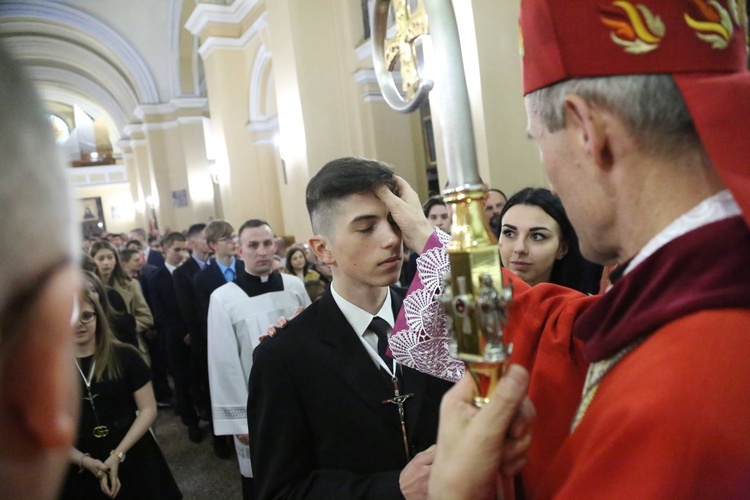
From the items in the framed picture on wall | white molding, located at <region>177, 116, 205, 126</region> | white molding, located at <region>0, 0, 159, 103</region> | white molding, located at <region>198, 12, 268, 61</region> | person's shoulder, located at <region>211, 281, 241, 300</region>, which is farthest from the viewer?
the framed picture on wall

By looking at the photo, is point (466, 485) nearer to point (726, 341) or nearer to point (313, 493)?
point (726, 341)

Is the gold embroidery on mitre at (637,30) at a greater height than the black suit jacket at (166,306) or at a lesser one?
greater

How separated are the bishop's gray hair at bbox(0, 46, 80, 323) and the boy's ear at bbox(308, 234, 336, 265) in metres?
1.46

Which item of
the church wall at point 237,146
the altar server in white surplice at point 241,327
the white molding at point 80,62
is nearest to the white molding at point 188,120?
the white molding at point 80,62

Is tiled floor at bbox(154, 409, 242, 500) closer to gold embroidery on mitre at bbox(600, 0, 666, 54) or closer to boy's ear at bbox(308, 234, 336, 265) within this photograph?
boy's ear at bbox(308, 234, 336, 265)

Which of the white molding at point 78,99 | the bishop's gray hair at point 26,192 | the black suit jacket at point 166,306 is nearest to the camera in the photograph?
the bishop's gray hair at point 26,192

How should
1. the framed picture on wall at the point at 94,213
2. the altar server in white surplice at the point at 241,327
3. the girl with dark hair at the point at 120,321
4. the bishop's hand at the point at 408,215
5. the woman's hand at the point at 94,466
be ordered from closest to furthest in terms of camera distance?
the bishop's hand at the point at 408,215 → the woman's hand at the point at 94,466 → the altar server in white surplice at the point at 241,327 → the girl with dark hair at the point at 120,321 → the framed picture on wall at the point at 94,213

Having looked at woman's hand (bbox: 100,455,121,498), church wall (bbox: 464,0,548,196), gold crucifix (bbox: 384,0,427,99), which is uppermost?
church wall (bbox: 464,0,548,196)

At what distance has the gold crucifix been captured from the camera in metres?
0.92

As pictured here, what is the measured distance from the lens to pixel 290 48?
25.6 feet

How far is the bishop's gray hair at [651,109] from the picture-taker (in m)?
0.80

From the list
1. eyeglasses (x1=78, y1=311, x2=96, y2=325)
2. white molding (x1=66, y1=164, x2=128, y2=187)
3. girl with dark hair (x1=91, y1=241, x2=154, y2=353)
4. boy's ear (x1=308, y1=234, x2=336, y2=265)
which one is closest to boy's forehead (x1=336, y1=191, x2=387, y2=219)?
boy's ear (x1=308, y1=234, x2=336, y2=265)

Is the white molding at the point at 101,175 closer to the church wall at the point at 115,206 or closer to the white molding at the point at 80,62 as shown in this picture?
the church wall at the point at 115,206

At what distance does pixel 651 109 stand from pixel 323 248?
120cm
